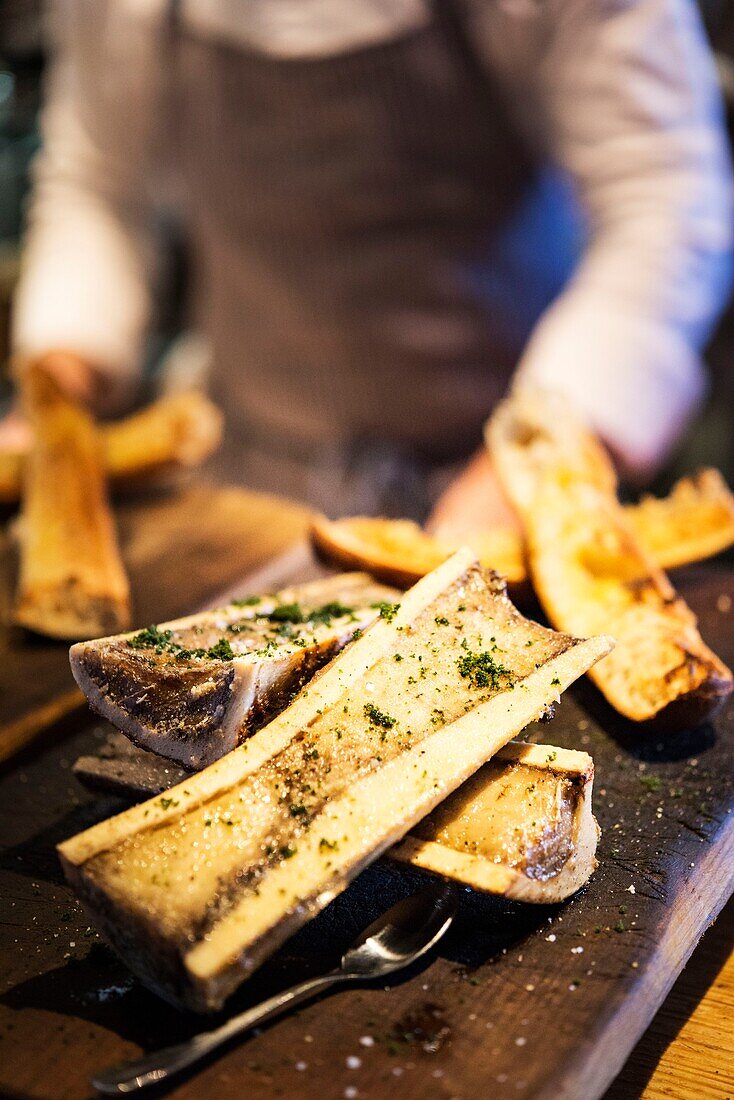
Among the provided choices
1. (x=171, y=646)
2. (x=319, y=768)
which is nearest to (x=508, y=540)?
(x=171, y=646)

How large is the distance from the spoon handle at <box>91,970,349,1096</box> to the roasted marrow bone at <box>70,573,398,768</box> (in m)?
0.41

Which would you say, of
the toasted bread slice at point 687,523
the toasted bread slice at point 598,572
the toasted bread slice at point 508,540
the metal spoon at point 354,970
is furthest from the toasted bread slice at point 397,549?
the metal spoon at point 354,970

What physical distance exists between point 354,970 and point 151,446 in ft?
7.46

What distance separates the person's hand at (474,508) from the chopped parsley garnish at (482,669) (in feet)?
3.38

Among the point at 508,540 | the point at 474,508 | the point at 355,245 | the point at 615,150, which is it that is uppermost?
the point at 615,150

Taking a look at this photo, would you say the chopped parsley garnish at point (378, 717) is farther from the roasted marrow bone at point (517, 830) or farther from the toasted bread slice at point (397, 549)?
the toasted bread slice at point (397, 549)

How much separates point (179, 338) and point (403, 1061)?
17.9 feet

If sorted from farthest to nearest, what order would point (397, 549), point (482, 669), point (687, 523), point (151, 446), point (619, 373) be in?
point (151, 446)
point (619, 373)
point (687, 523)
point (397, 549)
point (482, 669)

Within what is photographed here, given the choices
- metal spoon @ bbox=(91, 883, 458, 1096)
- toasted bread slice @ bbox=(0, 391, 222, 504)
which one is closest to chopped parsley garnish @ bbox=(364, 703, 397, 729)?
metal spoon @ bbox=(91, 883, 458, 1096)

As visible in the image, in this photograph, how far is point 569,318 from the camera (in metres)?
3.28

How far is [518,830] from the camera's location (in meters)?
1.54

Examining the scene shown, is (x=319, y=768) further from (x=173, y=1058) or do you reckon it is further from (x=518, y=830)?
(x=173, y=1058)

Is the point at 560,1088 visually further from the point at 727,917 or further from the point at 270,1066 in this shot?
the point at 727,917

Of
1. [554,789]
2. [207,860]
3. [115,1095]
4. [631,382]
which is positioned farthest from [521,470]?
[115,1095]
